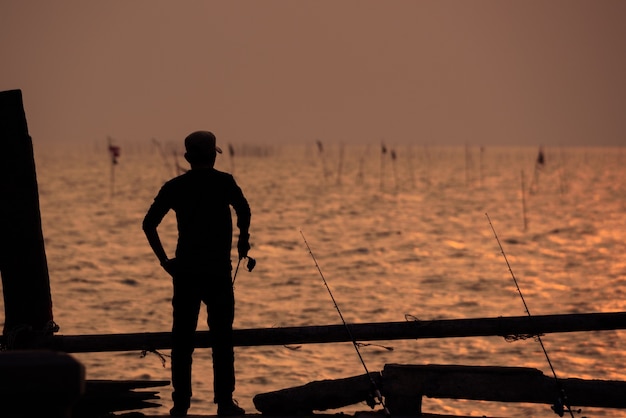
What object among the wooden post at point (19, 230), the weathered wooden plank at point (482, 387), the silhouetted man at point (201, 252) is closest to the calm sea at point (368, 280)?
the weathered wooden plank at point (482, 387)

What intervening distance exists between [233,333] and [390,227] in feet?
143

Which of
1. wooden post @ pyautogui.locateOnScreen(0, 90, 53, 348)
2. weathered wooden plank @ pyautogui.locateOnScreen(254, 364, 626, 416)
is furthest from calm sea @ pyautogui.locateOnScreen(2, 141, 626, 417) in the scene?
wooden post @ pyautogui.locateOnScreen(0, 90, 53, 348)

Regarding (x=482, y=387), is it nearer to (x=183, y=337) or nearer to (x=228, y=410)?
(x=228, y=410)

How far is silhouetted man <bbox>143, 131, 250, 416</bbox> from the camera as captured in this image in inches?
272

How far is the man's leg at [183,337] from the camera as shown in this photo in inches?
275

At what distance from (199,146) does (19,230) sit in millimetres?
1386

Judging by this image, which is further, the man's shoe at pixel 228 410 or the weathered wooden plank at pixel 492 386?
the man's shoe at pixel 228 410

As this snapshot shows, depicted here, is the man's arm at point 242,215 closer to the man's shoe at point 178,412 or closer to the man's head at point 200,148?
the man's head at point 200,148

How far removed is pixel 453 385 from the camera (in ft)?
22.1

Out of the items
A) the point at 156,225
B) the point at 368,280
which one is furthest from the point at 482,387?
the point at 368,280

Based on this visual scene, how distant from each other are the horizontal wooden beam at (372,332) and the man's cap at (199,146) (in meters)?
1.17

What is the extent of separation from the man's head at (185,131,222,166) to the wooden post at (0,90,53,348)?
114 centimetres

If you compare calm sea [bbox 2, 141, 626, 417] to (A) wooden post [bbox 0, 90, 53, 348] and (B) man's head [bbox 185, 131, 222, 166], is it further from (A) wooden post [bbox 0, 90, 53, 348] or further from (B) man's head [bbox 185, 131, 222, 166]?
(A) wooden post [bbox 0, 90, 53, 348]

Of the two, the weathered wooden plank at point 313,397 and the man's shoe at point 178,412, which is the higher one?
the weathered wooden plank at point 313,397
